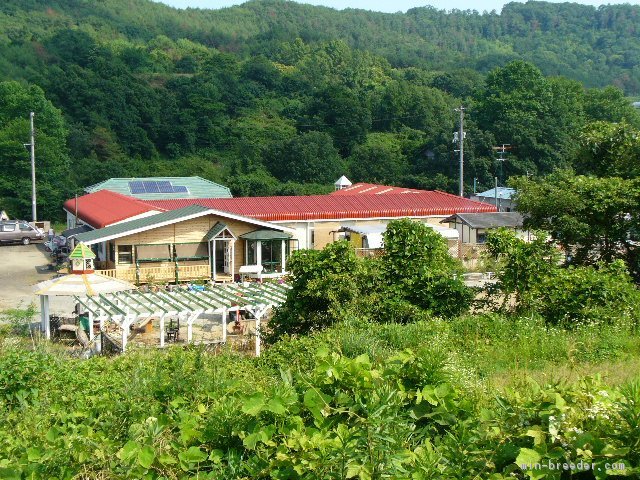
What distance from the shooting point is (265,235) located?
68.8 ft

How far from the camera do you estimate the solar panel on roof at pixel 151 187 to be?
102 ft

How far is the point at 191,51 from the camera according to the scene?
251 ft

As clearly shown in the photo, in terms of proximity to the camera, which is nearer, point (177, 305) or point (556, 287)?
point (556, 287)

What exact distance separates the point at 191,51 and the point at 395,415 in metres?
76.2

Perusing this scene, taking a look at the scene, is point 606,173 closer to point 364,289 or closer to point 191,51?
point 364,289

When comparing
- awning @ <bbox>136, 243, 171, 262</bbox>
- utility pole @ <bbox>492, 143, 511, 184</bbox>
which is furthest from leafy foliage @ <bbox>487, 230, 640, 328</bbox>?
utility pole @ <bbox>492, 143, 511, 184</bbox>

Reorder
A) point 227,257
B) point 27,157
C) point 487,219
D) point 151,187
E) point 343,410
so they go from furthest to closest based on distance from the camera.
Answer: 1. point 27,157
2. point 151,187
3. point 487,219
4. point 227,257
5. point 343,410

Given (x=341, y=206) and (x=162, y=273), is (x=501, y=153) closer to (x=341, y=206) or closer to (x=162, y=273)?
(x=341, y=206)

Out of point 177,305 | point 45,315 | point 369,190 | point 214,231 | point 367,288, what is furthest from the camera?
point 369,190

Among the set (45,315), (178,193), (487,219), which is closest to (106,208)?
(178,193)

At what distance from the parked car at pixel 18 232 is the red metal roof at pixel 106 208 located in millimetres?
1526

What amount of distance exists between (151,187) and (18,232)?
546 cm

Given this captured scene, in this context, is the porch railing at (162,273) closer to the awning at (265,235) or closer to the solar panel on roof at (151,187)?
the awning at (265,235)

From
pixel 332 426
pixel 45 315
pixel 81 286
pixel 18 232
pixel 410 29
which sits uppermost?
pixel 410 29
